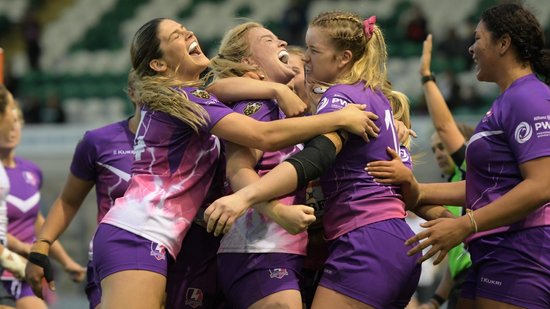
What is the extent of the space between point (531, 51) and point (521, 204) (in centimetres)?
80

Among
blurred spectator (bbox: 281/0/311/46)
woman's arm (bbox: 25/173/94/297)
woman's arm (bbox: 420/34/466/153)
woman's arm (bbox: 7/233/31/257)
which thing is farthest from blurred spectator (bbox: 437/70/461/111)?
woman's arm (bbox: 25/173/94/297)

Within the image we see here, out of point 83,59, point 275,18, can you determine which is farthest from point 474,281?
point 83,59

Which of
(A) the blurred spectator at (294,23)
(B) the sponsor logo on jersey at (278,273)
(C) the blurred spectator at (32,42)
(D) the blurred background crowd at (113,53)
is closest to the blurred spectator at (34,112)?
(D) the blurred background crowd at (113,53)

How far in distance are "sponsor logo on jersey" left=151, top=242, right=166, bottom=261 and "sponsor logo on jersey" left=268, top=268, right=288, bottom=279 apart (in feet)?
1.72

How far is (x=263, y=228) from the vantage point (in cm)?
451

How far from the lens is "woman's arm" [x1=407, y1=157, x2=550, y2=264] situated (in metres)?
4.28

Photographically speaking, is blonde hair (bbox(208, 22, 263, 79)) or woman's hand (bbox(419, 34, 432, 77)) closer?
blonde hair (bbox(208, 22, 263, 79))

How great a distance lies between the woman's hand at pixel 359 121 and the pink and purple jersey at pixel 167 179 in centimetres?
56

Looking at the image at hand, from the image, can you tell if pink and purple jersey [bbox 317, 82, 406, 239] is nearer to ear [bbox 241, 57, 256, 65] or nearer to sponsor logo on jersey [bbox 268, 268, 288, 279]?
sponsor logo on jersey [bbox 268, 268, 288, 279]

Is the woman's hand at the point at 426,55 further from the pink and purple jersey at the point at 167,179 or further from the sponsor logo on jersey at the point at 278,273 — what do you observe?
the sponsor logo on jersey at the point at 278,273

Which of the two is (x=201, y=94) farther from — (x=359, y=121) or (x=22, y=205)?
(x=22, y=205)

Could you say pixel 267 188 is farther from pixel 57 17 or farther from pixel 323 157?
pixel 57 17

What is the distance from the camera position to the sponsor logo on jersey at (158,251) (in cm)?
449

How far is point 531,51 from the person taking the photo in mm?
4609
